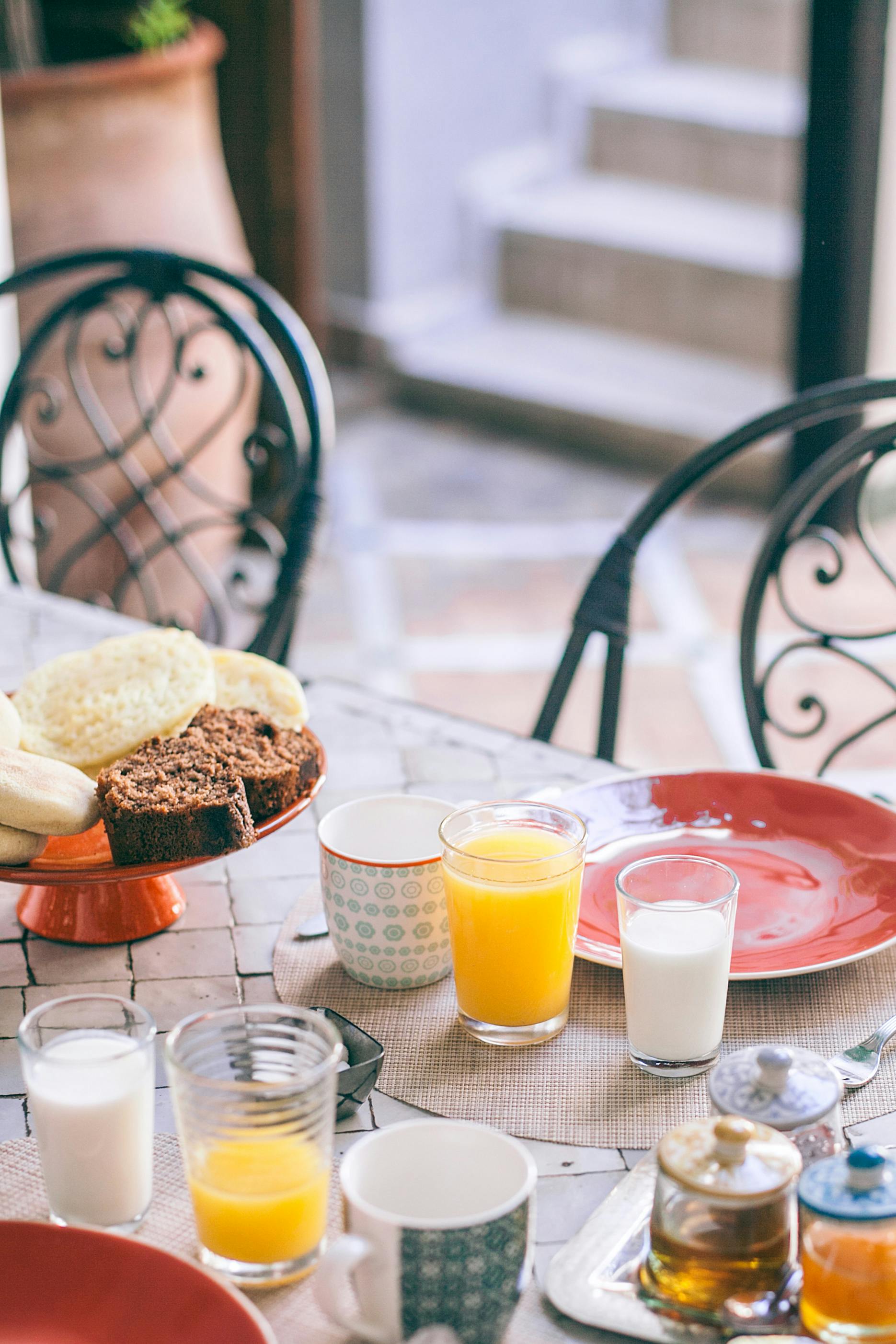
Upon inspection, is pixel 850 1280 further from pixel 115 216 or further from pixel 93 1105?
pixel 115 216

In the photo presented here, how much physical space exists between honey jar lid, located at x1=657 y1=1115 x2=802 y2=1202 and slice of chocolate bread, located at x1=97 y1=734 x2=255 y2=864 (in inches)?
12.7

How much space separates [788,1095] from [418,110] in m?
4.32

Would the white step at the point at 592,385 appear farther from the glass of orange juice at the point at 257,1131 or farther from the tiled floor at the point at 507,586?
the glass of orange juice at the point at 257,1131

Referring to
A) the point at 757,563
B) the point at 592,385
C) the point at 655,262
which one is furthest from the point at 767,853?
the point at 655,262

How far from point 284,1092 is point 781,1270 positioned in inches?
8.4

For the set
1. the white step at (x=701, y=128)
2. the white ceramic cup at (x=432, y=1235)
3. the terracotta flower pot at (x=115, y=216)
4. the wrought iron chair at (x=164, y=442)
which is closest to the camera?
the white ceramic cup at (x=432, y=1235)

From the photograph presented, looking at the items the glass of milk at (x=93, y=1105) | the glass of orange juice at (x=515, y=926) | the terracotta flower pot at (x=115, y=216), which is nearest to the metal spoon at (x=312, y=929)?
the glass of orange juice at (x=515, y=926)

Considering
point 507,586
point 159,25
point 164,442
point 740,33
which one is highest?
point 159,25

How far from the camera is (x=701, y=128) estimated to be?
4.44 metres

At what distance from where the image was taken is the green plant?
2752 millimetres

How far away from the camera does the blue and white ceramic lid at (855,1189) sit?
1.84 feet

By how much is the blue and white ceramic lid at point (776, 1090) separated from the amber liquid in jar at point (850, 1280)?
0.18 feet

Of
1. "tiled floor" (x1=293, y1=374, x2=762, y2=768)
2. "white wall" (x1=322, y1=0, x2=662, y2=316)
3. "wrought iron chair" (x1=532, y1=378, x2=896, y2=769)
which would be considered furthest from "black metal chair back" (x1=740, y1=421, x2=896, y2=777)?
"white wall" (x1=322, y1=0, x2=662, y2=316)

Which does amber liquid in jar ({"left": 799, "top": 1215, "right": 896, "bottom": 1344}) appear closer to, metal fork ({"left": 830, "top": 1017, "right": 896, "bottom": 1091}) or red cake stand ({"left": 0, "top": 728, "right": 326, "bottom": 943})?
metal fork ({"left": 830, "top": 1017, "right": 896, "bottom": 1091})
